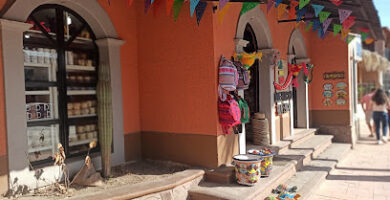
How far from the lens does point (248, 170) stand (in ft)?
13.2

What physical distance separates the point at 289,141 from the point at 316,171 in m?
1.10

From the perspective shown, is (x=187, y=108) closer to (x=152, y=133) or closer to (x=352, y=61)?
(x=152, y=133)

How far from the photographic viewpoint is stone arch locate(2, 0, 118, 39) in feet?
11.7

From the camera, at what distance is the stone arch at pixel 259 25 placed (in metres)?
5.32

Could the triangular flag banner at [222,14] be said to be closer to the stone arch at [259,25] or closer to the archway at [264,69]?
the stone arch at [259,25]

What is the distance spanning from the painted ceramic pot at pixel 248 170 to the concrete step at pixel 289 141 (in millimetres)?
1544

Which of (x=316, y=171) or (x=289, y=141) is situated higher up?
(x=289, y=141)

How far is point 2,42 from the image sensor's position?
137 inches

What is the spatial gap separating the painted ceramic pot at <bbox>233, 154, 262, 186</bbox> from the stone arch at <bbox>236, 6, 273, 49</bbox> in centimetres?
235

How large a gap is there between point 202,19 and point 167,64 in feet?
3.21

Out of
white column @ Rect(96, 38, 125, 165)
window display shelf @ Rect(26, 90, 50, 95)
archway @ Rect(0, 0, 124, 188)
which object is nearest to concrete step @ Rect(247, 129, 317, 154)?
white column @ Rect(96, 38, 125, 165)

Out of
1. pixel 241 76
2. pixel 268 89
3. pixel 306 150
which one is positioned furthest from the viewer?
pixel 306 150

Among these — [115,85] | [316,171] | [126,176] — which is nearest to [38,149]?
[126,176]

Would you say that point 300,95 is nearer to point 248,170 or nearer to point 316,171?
point 316,171
